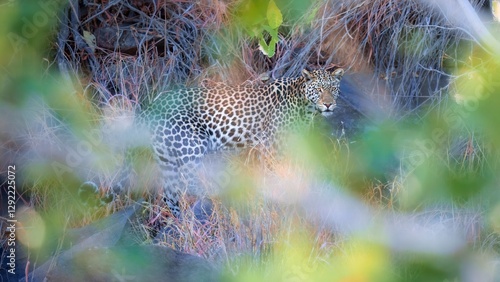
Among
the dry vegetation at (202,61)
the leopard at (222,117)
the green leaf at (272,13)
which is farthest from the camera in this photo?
the leopard at (222,117)

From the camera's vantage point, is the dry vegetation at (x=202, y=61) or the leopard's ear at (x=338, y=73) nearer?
the dry vegetation at (x=202, y=61)

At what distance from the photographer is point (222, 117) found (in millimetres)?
7402

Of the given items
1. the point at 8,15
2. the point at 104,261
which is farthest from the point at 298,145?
the point at 104,261

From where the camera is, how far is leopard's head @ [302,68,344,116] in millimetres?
7281

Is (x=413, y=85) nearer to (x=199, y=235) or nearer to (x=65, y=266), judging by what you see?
(x=199, y=235)

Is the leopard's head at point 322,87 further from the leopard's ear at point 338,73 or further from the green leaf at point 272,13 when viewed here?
the green leaf at point 272,13

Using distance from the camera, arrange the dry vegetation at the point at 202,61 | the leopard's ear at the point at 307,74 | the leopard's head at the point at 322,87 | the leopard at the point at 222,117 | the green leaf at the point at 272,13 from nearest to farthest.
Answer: the green leaf at the point at 272,13 → the dry vegetation at the point at 202,61 → the leopard at the point at 222,117 → the leopard's head at the point at 322,87 → the leopard's ear at the point at 307,74

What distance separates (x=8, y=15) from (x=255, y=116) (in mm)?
6385

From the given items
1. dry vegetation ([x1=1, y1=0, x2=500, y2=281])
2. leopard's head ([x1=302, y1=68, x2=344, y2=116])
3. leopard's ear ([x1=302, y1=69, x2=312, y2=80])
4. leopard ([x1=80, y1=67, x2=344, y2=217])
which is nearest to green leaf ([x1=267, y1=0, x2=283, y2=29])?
dry vegetation ([x1=1, y1=0, x2=500, y2=281])

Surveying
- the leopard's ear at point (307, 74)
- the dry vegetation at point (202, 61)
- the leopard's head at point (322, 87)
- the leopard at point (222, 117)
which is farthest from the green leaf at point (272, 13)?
the leopard's ear at point (307, 74)

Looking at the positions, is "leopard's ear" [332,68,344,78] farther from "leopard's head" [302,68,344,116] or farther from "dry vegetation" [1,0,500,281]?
"dry vegetation" [1,0,500,281]

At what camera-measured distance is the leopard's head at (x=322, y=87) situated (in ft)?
23.9

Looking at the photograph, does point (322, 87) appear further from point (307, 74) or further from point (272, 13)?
point (272, 13)

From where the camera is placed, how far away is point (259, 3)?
3.89ft
